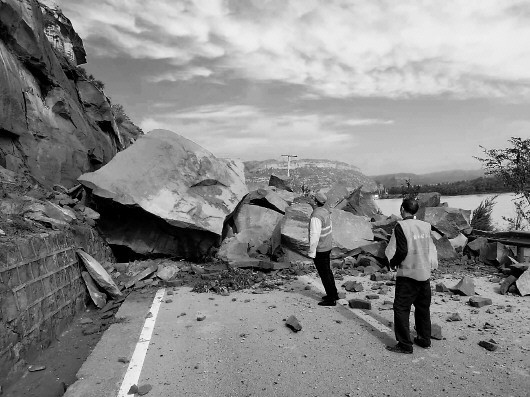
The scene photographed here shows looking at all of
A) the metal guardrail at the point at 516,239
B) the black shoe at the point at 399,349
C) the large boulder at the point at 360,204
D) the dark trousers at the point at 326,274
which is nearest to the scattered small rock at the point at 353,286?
the dark trousers at the point at 326,274

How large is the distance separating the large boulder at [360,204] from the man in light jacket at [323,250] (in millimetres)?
6620

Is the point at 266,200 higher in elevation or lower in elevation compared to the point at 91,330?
higher

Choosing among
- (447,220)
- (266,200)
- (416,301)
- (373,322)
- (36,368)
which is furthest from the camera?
(266,200)

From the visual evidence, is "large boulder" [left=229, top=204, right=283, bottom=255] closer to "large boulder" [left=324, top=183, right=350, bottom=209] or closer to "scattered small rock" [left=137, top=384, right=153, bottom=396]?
"large boulder" [left=324, top=183, right=350, bottom=209]

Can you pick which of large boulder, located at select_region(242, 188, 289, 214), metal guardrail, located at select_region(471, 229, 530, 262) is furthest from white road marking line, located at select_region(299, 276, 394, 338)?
large boulder, located at select_region(242, 188, 289, 214)

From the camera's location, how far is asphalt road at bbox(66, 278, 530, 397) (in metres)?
3.94

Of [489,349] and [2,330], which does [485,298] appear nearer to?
[489,349]

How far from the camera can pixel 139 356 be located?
4.78 metres

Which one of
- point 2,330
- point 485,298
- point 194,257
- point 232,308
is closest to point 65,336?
point 2,330

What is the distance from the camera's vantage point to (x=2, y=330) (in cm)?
429

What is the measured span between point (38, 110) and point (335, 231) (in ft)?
27.0

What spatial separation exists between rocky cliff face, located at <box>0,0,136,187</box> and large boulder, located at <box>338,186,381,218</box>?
26.7 feet

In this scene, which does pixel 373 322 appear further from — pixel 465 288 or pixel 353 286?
pixel 465 288

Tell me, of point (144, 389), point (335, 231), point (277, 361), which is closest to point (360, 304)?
point (277, 361)
